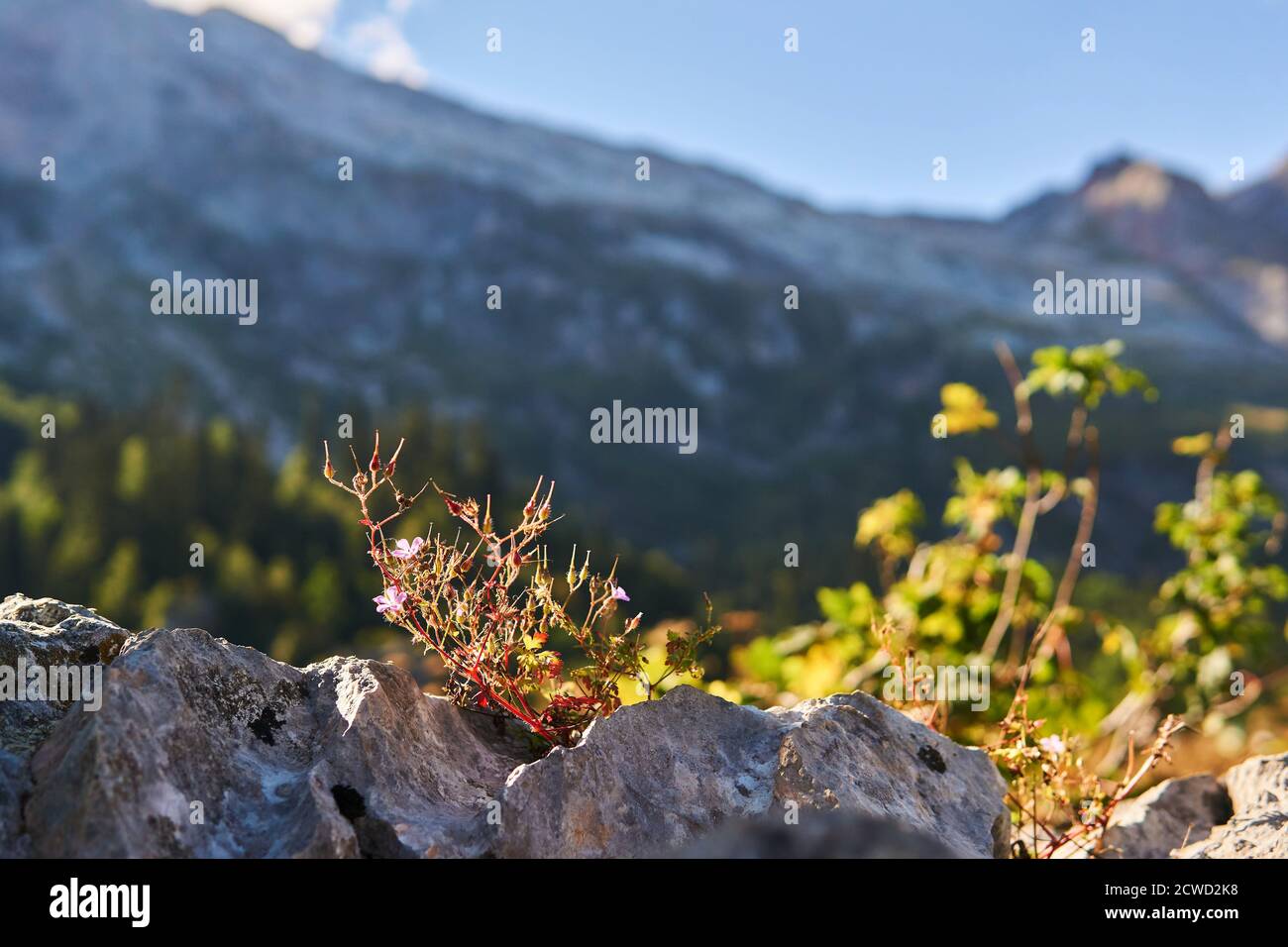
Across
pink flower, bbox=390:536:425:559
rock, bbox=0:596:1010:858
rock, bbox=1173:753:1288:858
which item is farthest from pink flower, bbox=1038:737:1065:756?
pink flower, bbox=390:536:425:559

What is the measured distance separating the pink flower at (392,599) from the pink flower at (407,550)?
0.14 m

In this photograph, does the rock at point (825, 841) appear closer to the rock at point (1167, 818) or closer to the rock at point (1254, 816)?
the rock at point (1254, 816)

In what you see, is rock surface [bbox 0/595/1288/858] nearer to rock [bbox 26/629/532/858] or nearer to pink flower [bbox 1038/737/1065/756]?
rock [bbox 26/629/532/858]

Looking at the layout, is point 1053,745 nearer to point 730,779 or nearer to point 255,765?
point 730,779

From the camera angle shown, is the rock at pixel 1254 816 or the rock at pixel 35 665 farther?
the rock at pixel 1254 816

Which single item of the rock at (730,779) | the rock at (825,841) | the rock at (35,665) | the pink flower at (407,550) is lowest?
the rock at (730,779)

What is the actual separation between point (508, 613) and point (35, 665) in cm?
194

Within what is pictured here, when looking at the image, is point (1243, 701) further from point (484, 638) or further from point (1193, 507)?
point (484, 638)

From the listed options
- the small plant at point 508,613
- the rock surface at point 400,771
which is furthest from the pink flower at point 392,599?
the rock surface at point 400,771

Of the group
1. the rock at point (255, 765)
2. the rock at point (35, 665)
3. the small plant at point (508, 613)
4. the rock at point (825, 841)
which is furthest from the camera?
the small plant at point (508, 613)

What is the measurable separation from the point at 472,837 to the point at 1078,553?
250 inches

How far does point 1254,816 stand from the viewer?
15.5 ft

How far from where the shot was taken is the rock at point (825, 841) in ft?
8.55
